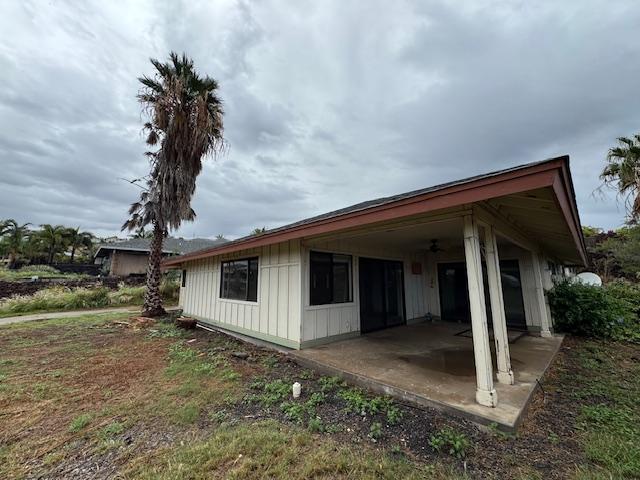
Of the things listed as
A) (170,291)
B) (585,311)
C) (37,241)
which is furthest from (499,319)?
(37,241)

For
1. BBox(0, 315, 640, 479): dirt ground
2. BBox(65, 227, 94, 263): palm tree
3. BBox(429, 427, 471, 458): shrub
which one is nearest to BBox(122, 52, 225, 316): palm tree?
BBox(0, 315, 640, 479): dirt ground

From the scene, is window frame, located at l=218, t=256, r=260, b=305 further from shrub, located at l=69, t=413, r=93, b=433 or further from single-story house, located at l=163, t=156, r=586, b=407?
shrub, located at l=69, t=413, r=93, b=433

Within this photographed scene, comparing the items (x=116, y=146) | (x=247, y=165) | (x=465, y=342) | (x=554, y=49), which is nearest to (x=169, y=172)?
(x=116, y=146)

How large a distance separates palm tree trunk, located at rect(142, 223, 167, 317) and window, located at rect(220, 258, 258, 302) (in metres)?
3.45

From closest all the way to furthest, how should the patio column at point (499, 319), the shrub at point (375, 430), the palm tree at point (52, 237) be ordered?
the shrub at point (375, 430), the patio column at point (499, 319), the palm tree at point (52, 237)

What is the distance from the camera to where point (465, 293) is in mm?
7348

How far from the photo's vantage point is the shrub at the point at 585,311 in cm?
639

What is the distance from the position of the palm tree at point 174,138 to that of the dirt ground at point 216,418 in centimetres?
506

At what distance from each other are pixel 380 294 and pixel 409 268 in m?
1.51

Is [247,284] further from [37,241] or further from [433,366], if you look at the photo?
[37,241]

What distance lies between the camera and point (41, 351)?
5250 mm

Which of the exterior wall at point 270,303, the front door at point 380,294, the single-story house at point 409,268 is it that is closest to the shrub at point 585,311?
the single-story house at point 409,268

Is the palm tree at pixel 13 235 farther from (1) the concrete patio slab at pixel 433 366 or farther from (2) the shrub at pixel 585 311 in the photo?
(2) the shrub at pixel 585 311

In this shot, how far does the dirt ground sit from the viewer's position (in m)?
2.04
